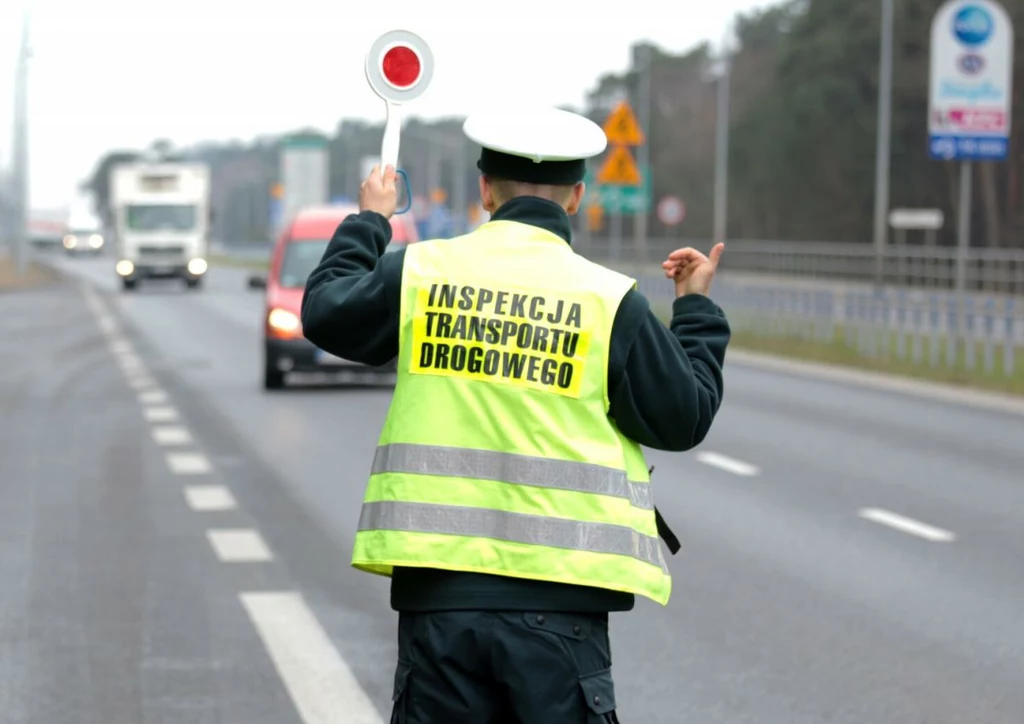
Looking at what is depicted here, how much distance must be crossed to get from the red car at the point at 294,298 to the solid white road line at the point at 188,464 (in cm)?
452

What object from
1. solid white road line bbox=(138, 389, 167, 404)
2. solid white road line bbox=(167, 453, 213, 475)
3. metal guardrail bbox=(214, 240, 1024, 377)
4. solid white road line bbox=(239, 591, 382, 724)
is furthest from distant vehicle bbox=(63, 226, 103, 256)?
solid white road line bbox=(239, 591, 382, 724)

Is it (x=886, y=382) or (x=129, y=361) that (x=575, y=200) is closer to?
(x=886, y=382)

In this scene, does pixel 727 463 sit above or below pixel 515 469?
below

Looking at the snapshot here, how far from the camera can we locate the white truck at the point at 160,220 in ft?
Result: 179

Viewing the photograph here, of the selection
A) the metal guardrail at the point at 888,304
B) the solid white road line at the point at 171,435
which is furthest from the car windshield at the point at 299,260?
the solid white road line at the point at 171,435

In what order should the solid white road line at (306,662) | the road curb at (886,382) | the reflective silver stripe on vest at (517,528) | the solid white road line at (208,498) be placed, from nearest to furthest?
1. the reflective silver stripe on vest at (517,528)
2. the solid white road line at (306,662)
3. the solid white road line at (208,498)
4. the road curb at (886,382)

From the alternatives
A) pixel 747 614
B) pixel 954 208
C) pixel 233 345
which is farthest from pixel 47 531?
pixel 954 208

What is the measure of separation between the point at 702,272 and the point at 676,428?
38cm

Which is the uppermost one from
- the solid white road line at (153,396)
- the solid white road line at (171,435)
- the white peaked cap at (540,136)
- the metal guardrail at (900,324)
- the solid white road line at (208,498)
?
the white peaked cap at (540,136)

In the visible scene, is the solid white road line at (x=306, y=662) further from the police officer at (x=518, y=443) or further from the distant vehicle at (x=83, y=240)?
the distant vehicle at (x=83, y=240)

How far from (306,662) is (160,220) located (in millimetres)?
48720

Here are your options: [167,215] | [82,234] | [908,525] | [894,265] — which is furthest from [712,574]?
[82,234]

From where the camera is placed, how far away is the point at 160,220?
2165 inches

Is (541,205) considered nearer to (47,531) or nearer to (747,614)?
(747,614)
